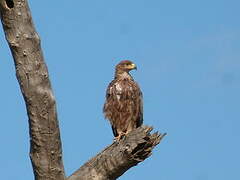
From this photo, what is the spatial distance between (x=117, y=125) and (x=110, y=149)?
473cm

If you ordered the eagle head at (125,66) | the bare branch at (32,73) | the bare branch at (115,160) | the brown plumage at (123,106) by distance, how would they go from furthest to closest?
the eagle head at (125,66), the brown plumage at (123,106), the bare branch at (115,160), the bare branch at (32,73)

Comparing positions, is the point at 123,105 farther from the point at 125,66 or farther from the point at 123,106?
the point at 125,66

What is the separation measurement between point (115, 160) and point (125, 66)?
5682 millimetres

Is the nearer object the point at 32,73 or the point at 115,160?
the point at 32,73

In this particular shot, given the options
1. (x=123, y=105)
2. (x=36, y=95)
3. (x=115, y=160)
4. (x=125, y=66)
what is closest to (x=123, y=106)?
(x=123, y=105)

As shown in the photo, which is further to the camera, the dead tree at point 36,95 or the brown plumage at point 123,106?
the brown plumage at point 123,106

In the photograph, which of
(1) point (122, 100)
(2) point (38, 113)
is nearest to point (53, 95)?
(2) point (38, 113)

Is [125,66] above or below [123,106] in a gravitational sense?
above

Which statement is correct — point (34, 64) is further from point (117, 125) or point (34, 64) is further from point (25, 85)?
point (117, 125)

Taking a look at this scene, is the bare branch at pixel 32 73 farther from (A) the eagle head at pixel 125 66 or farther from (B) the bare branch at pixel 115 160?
(A) the eagle head at pixel 125 66

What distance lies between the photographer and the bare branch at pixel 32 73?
454cm

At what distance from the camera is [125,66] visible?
11000 millimetres

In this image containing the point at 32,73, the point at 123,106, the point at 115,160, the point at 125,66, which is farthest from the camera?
the point at 125,66

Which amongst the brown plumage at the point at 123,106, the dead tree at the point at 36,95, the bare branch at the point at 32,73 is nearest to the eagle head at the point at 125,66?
the brown plumage at the point at 123,106
